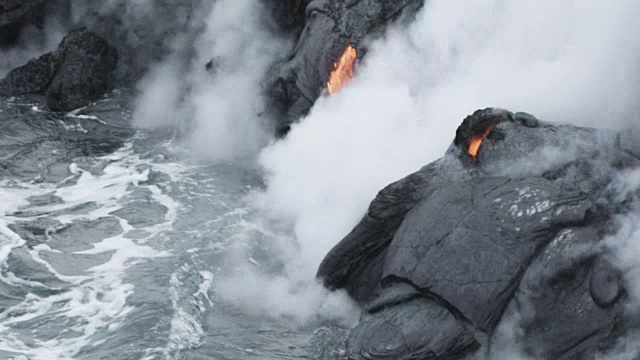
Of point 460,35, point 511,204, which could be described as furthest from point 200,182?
point 511,204

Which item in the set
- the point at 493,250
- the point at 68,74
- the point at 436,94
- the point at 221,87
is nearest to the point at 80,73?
the point at 68,74

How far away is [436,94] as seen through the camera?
19.7 meters

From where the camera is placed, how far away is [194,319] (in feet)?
52.4

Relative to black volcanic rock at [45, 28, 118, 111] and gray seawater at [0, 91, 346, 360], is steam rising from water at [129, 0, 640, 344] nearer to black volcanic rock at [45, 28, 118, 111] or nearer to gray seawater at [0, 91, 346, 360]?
gray seawater at [0, 91, 346, 360]

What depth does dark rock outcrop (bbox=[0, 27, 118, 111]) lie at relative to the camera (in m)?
26.8

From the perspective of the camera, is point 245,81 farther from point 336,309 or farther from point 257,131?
point 336,309

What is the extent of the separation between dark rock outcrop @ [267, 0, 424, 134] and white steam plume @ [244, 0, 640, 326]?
654 mm

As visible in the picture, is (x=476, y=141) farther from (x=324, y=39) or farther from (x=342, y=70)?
(x=324, y=39)

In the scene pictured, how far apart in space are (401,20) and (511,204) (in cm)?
811

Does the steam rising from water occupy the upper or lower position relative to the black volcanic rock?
lower

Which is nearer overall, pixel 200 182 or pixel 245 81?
pixel 200 182

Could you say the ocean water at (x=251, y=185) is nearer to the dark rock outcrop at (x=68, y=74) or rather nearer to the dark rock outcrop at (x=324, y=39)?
the dark rock outcrop at (x=324, y=39)

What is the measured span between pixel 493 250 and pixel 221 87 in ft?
44.0

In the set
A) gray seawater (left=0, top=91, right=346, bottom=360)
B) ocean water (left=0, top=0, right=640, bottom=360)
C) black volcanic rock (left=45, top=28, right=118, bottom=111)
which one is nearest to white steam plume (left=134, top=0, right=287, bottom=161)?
ocean water (left=0, top=0, right=640, bottom=360)
